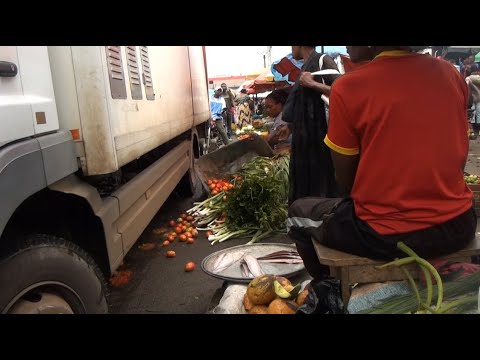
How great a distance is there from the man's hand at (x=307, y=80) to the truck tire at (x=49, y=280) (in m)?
2.50

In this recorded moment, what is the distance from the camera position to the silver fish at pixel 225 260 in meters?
3.60

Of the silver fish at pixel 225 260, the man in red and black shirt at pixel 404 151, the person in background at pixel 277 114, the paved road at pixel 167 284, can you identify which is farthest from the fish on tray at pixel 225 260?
the person in background at pixel 277 114

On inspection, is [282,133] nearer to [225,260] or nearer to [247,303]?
[225,260]

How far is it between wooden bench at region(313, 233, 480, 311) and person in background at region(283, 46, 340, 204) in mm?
1977

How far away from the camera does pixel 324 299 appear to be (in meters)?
2.26

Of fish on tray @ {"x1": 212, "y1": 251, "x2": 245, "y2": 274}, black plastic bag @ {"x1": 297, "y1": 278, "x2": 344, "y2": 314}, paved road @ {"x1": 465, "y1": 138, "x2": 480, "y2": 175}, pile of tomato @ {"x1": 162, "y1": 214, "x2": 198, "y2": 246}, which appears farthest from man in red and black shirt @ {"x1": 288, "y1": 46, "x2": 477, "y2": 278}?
paved road @ {"x1": 465, "y1": 138, "x2": 480, "y2": 175}

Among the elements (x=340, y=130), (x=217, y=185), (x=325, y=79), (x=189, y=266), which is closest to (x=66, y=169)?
(x=340, y=130)

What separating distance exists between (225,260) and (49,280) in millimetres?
1787

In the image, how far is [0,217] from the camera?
1748mm

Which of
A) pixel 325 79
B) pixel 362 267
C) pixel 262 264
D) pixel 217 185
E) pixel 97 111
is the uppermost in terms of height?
pixel 325 79

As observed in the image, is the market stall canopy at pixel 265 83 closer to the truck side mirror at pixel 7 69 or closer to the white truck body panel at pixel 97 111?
the white truck body panel at pixel 97 111
